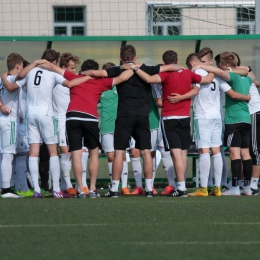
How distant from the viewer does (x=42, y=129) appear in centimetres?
1147

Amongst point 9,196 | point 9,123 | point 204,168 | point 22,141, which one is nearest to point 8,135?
point 9,123

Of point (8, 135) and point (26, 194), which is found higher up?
point (8, 135)

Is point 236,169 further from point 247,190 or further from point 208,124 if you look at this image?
point 208,124

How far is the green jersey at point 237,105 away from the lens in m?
11.8

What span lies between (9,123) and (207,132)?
270cm

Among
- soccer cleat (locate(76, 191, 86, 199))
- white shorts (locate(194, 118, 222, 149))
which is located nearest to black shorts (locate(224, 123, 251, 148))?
white shorts (locate(194, 118, 222, 149))

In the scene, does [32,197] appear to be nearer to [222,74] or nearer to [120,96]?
[120,96]

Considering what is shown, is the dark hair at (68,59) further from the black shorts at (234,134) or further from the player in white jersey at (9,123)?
the black shorts at (234,134)

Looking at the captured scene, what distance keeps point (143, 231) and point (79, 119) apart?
425cm

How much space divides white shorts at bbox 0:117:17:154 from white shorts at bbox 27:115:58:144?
0.37 meters

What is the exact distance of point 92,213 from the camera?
29.3ft

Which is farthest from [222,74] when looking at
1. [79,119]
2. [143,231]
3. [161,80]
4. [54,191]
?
[143,231]

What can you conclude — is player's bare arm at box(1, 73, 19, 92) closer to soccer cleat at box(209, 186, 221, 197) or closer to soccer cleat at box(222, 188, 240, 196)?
soccer cleat at box(209, 186, 221, 197)

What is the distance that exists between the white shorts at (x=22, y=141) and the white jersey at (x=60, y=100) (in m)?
0.56
